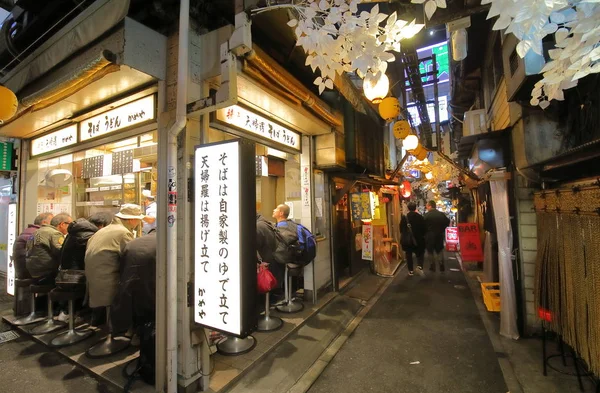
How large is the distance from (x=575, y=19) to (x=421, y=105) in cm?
1258

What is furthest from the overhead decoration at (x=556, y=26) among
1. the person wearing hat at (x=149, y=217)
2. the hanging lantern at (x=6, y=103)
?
the hanging lantern at (x=6, y=103)

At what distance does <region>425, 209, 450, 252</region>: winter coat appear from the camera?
1076 cm

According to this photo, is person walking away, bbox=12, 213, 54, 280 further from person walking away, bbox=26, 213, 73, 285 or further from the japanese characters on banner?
the japanese characters on banner

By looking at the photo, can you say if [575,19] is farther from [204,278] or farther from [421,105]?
[421,105]

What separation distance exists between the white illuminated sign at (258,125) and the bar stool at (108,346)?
13.3 ft

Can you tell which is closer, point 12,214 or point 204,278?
point 204,278

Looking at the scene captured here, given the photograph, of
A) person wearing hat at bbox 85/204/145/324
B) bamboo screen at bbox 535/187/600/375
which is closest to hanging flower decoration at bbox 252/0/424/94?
bamboo screen at bbox 535/187/600/375

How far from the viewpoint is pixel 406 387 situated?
12.8 feet

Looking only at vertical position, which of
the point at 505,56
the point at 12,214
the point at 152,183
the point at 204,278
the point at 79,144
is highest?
the point at 505,56

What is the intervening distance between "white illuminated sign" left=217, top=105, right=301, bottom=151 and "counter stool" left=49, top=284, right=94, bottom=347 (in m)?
4.10

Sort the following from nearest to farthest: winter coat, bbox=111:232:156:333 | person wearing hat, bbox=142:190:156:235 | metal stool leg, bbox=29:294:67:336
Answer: winter coat, bbox=111:232:156:333 → metal stool leg, bbox=29:294:67:336 → person wearing hat, bbox=142:190:156:235

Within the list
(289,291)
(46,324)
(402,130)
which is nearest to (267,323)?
(289,291)

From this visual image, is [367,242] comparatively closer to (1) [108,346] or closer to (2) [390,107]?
(2) [390,107]

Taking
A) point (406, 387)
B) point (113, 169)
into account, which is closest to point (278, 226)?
point (406, 387)
